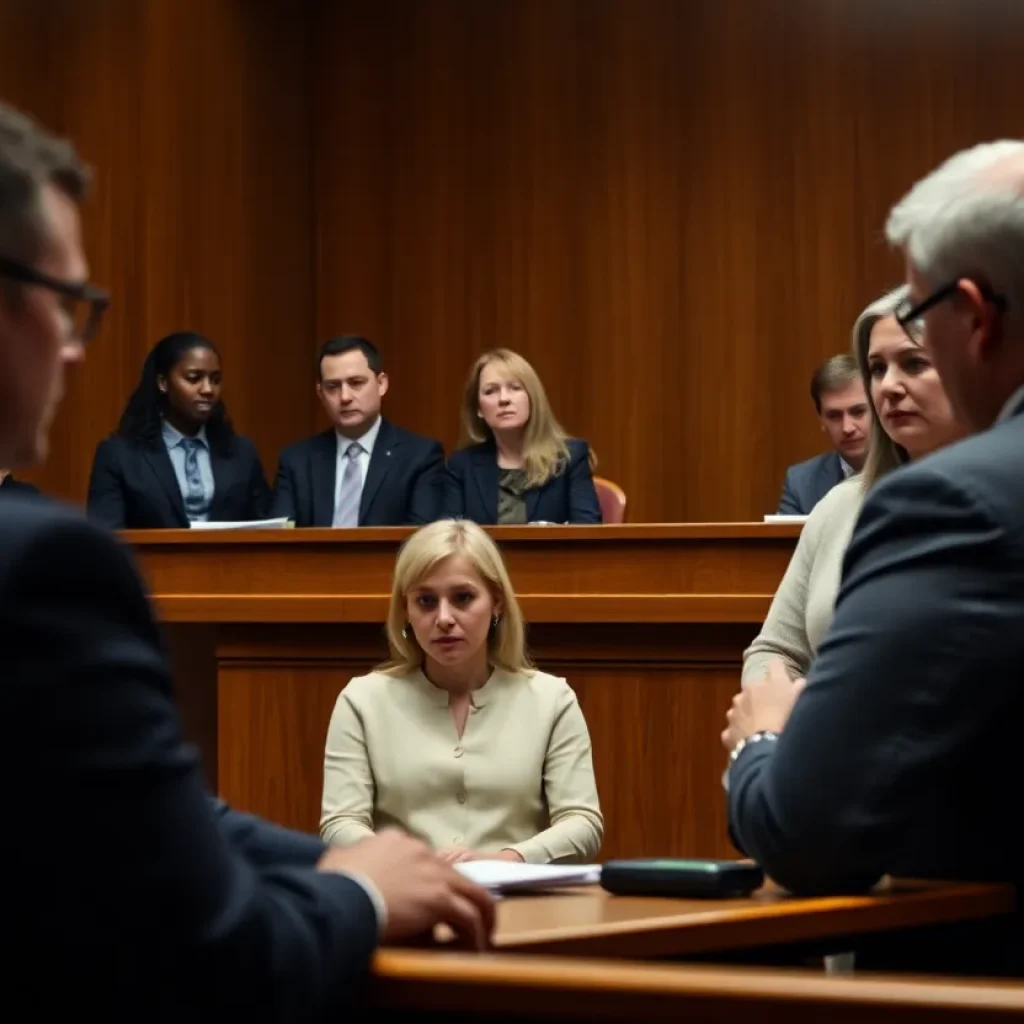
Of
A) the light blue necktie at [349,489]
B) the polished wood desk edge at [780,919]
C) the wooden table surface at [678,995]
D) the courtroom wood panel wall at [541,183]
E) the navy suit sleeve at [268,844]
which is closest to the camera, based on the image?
the wooden table surface at [678,995]

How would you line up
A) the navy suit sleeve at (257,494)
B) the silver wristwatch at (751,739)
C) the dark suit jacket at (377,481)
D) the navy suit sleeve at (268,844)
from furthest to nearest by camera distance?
1. the navy suit sleeve at (257,494)
2. the dark suit jacket at (377,481)
3. the silver wristwatch at (751,739)
4. the navy suit sleeve at (268,844)

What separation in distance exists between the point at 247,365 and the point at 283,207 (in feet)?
3.25

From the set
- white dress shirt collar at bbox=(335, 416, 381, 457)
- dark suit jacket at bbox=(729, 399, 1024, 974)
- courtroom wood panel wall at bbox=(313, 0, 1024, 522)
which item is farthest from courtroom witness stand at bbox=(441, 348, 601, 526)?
dark suit jacket at bbox=(729, 399, 1024, 974)

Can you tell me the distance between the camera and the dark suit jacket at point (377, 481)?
7410mm

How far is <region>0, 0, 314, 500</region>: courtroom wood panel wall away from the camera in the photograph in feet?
28.9

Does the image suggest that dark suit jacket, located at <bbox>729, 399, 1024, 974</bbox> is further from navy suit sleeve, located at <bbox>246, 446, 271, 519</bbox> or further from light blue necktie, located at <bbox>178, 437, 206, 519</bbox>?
navy suit sleeve, located at <bbox>246, 446, 271, 519</bbox>

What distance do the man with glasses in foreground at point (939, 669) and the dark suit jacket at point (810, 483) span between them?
5.13 m

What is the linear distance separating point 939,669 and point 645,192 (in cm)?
828

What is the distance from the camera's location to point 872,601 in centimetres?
183

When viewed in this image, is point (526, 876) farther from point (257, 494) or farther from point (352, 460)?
point (257, 494)

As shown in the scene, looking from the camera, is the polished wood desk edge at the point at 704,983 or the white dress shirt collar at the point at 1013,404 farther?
the white dress shirt collar at the point at 1013,404

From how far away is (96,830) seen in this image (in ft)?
4.08

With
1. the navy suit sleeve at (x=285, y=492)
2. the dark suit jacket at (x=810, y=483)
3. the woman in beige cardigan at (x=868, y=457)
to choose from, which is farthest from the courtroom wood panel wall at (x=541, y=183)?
the woman in beige cardigan at (x=868, y=457)

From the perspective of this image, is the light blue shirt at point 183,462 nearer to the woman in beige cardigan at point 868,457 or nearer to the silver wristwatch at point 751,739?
the woman in beige cardigan at point 868,457
